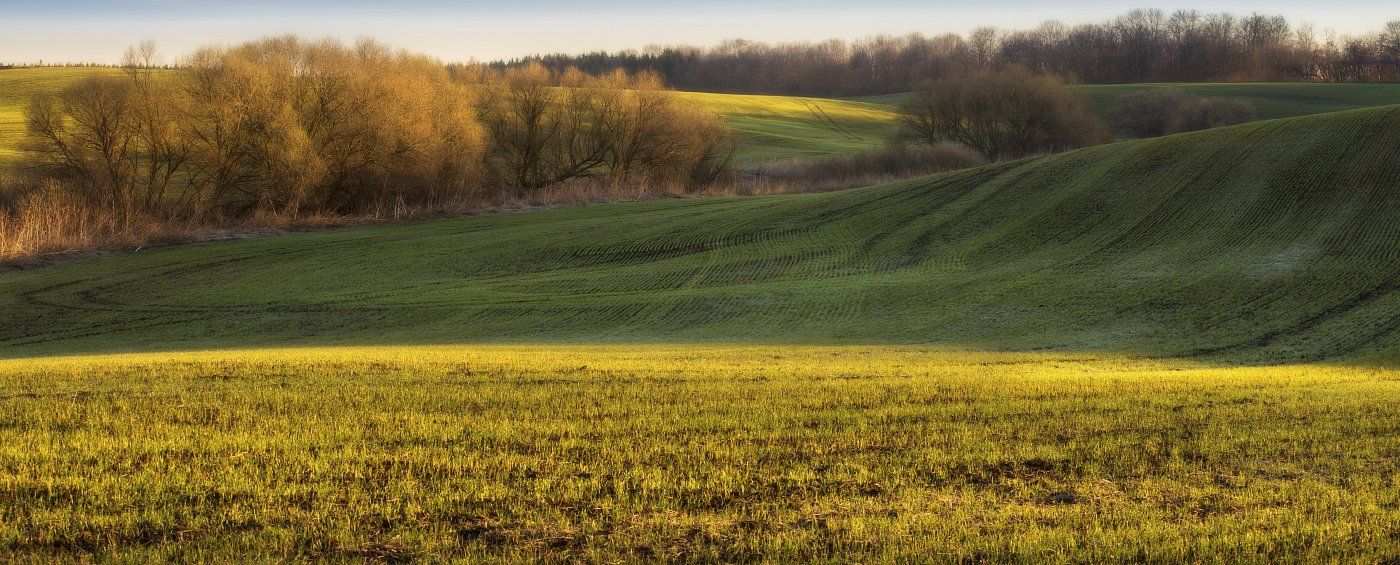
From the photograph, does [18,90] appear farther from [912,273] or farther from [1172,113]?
[1172,113]

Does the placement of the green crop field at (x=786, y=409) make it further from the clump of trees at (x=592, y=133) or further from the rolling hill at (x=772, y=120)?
the rolling hill at (x=772, y=120)

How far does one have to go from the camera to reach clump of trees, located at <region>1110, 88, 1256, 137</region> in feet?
312

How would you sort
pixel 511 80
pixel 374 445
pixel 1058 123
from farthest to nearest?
pixel 1058 123
pixel 511 80
pixel 374 445

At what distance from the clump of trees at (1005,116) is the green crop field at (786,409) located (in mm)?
54482

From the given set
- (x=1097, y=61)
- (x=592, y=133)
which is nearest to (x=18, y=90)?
(x=592, y=133)

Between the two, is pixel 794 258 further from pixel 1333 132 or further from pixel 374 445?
A: pixel 374 445

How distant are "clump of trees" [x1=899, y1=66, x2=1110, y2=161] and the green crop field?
179ft

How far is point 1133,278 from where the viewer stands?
2859 cm

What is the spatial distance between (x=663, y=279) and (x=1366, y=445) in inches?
1079

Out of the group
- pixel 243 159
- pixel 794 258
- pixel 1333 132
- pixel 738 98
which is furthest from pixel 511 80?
pixel 738 98

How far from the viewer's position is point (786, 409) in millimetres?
10922

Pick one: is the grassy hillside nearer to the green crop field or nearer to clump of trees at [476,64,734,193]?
the green crop field

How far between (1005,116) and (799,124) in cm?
3329

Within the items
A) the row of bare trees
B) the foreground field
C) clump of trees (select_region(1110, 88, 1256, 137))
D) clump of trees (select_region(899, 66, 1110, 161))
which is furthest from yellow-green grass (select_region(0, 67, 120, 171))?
clump of trees (select_region(1110, 88, 1256, 137))
